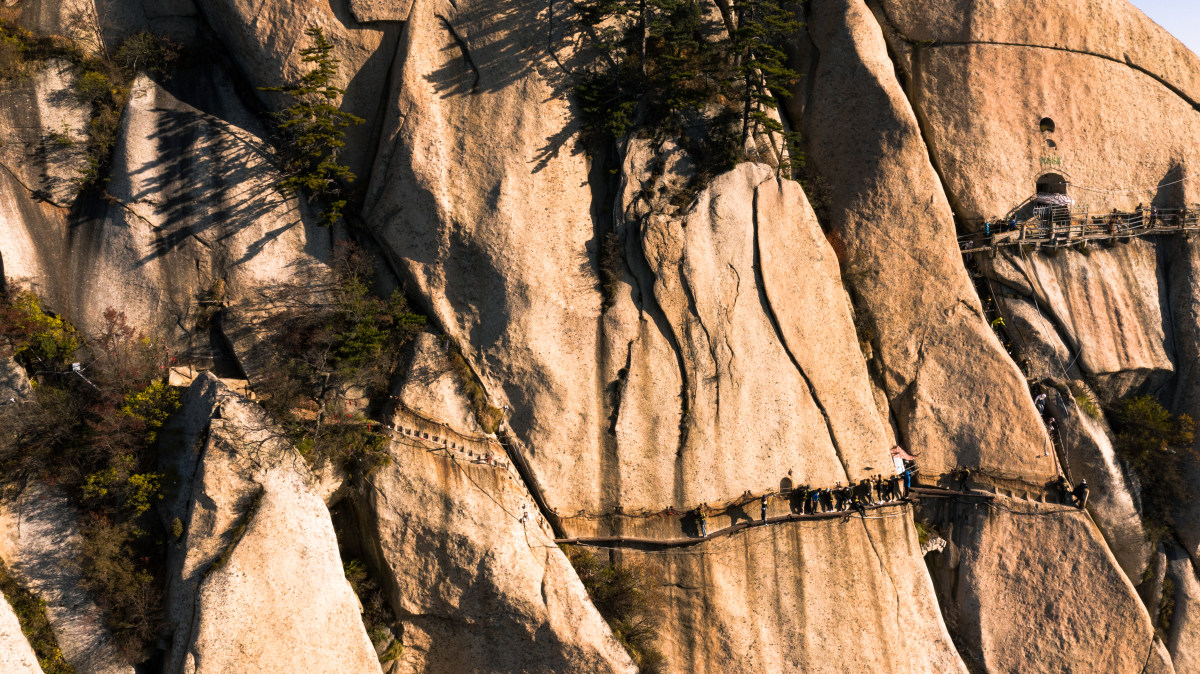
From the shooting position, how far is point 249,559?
55.2 ft

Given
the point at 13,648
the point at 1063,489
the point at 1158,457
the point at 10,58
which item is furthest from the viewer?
the point at 1158,457

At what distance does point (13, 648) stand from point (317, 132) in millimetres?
15628

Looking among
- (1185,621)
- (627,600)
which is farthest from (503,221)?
(1185,621)

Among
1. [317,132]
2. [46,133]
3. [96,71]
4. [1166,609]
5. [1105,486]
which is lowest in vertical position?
[1166,609]

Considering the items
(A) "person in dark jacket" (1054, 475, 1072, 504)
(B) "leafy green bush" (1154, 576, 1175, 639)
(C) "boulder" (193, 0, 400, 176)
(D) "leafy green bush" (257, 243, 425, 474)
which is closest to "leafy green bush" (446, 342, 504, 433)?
(D) "leafy green bush" (257, 243, 425, 474)

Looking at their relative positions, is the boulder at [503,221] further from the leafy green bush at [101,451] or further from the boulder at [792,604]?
the leafy green bush at [101,451]

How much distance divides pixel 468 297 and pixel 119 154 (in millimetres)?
12170

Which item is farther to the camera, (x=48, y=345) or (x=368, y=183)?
(x=368, y=183)

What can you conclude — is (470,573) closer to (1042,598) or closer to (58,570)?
(58,570)

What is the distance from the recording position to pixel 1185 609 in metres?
23.2

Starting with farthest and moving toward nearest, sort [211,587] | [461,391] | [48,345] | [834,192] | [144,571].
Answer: [834,192]
[461,391]
[48,345]
[144,571]
[211,587]

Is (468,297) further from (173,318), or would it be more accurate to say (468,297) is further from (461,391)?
(173,318)

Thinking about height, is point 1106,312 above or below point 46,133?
below

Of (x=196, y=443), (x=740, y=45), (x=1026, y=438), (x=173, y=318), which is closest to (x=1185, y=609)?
(x=1026, y=438)
